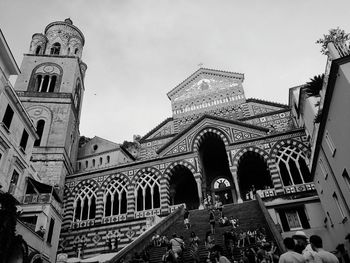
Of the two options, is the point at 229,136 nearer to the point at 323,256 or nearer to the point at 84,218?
the point at 84,218

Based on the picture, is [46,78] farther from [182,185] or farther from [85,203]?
[182,185]

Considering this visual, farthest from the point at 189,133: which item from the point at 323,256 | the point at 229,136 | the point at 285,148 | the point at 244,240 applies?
the point at 323,256

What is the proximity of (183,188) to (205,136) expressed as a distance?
16.6 ft

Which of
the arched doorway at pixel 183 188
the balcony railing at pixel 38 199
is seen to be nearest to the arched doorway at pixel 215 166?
the arched doorway at pixel 183 188

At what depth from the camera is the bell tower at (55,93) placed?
2716cm

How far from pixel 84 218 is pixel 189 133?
36.5 ft

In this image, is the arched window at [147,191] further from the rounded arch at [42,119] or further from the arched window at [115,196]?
the rounded arch at [42,119]

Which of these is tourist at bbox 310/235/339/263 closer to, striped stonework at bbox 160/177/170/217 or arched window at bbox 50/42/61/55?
striped stonework at bbox 160/177/170/217

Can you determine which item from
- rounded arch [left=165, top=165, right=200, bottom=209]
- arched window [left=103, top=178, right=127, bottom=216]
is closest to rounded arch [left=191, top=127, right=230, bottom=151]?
rounded arch [left=165, top=165, right=200, bottom=209]

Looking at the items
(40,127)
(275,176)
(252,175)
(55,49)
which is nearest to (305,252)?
(275,176)

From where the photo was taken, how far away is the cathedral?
22.5m

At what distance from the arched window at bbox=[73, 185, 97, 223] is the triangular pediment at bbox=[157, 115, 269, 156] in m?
6.76

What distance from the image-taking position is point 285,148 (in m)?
23.3

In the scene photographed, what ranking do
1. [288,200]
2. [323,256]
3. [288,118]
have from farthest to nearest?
[288,118] < [288,200] < [323,256]
